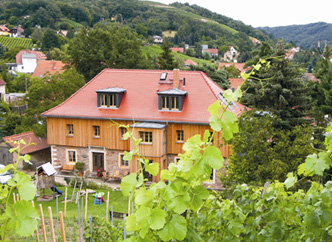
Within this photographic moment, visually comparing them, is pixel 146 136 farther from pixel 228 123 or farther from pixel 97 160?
pixel 228 123

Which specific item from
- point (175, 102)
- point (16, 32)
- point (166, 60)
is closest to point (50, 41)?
point (16, 32)

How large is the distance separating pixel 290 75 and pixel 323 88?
11.4m

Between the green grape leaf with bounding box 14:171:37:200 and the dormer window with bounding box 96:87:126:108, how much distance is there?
891 inches

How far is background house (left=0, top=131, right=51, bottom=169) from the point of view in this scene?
1030 inches

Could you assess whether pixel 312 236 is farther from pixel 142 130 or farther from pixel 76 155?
pixel 76 155

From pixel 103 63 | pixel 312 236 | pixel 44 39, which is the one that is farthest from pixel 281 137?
pixel 44 39

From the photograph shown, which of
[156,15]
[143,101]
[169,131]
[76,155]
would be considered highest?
[156,15]

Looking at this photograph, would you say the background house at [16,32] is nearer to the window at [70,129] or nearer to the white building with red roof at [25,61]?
the white building with red roof at [25,61]

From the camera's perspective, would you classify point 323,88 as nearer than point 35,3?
Yes

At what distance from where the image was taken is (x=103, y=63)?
1523 inches

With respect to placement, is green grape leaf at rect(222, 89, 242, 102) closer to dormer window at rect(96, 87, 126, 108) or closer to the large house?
the large house

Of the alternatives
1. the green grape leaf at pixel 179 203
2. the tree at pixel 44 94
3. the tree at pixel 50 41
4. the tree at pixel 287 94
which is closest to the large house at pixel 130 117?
the tree at pixel 287 94

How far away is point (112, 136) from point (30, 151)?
6938mm

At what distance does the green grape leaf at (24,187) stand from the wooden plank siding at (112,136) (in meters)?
19.9
